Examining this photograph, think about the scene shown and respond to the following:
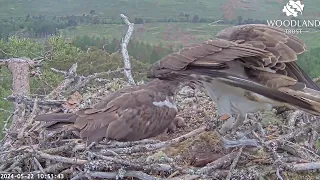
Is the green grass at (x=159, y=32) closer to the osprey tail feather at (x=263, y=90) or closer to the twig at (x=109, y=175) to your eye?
the twig at (x=109, y=175)

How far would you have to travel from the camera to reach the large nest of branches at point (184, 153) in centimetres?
387

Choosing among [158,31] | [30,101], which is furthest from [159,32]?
[30,101]

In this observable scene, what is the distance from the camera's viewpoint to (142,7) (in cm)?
5375

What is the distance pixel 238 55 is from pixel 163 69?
0.62 metres

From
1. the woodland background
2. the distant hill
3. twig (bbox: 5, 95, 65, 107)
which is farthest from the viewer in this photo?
the distant hill

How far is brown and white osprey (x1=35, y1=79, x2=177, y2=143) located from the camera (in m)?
4.36

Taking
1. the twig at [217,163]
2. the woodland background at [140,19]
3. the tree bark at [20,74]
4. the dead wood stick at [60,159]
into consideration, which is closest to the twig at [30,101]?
the tree bark at [20,74]

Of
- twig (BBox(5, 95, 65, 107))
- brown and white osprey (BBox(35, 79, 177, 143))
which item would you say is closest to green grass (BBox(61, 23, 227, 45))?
twig (BBox(5, 95, 65, 107))

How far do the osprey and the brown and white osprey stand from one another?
23.1 inches

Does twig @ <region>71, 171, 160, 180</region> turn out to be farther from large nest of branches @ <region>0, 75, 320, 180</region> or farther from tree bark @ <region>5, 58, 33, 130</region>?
tree bark @ <region>5, 58, 33, 130</region>

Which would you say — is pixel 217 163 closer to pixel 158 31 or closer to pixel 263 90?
pixel 263 90

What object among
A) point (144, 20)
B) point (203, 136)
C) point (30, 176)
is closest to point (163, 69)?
point (203, 136)

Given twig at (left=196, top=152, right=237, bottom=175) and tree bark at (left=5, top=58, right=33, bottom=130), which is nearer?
twig at (left=196, top=152, right=237, bottom=175)

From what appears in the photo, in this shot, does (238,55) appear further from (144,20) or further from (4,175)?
(144,20)
